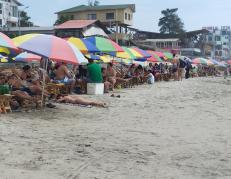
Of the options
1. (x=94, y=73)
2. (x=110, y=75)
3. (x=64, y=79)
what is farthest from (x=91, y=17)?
(x=64, y=79)

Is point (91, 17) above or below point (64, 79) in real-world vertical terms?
above

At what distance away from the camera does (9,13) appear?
67375mm

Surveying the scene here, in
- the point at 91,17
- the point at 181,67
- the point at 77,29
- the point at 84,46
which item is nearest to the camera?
the point at 84,46

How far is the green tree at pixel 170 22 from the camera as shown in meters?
106

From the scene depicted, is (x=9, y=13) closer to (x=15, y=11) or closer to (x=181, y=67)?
(x=15, y=11)

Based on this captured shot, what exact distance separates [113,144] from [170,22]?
102 meters

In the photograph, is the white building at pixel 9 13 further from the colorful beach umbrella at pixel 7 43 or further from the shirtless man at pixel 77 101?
the colorful beach umbrella at pixel 7 43

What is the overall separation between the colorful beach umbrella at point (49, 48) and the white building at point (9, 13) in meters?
54.3

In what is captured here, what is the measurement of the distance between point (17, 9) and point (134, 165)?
68.2m

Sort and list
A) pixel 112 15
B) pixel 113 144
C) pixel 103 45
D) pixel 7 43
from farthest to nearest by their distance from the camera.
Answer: pixel 112 15
pixel 103 45
pixel 7 43
pixel 113 144

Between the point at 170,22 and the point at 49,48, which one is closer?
the point at 49,48

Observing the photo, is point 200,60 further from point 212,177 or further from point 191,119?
point 212,177

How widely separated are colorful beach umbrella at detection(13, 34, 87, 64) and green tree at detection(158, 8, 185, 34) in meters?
97.7

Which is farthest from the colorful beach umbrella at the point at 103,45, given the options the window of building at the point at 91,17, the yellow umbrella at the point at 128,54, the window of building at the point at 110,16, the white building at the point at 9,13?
the window of building at the point at 91,17
